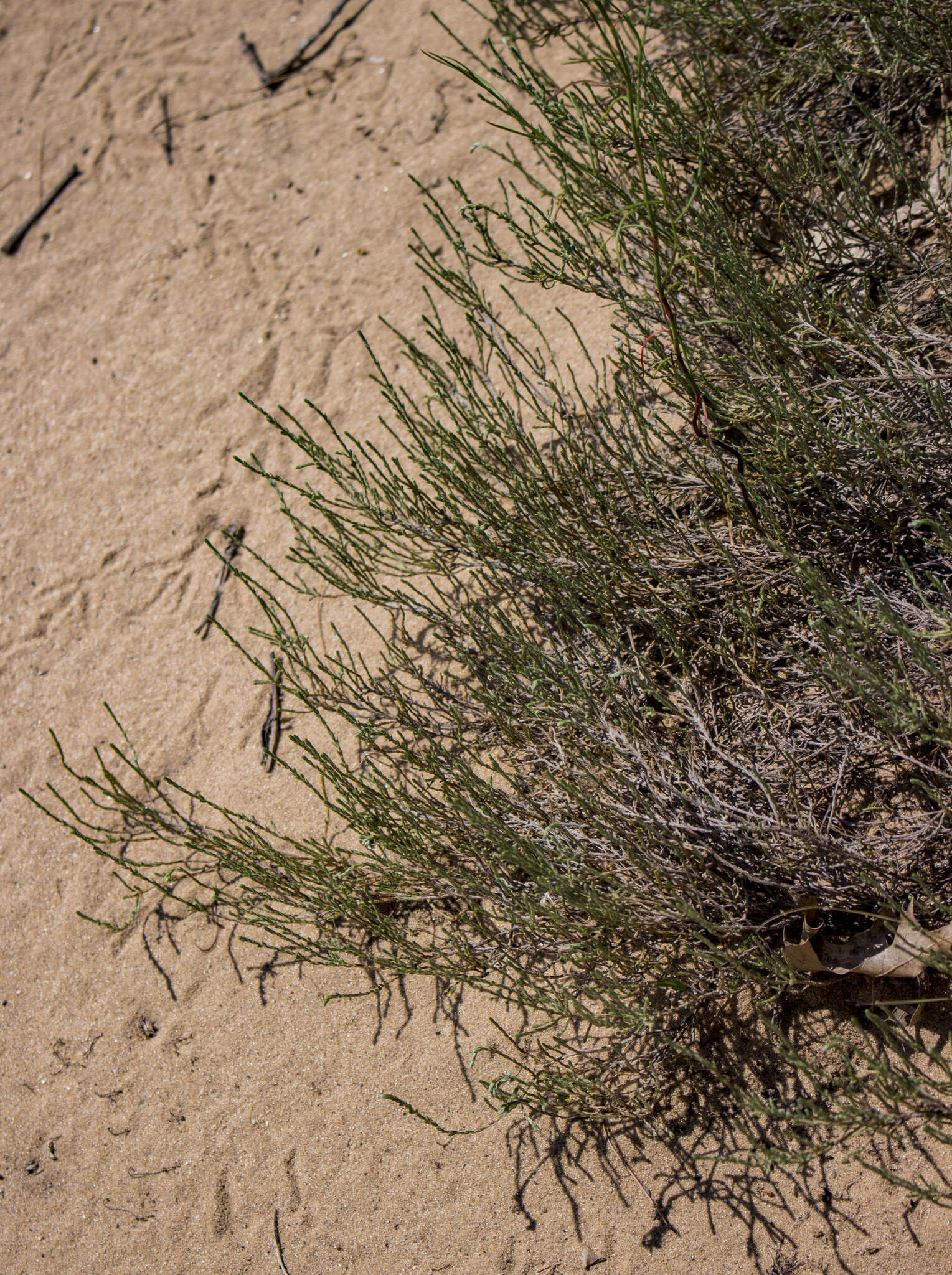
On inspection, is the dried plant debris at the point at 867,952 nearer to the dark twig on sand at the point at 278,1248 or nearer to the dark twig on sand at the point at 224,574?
the dark twig on sand at the point at 278,1248

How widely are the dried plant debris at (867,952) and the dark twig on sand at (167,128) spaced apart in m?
4.26

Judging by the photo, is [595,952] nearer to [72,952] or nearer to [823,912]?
[823,912]

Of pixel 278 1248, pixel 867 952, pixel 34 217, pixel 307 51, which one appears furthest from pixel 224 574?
pixel 307 51

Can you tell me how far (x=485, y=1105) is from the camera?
2.03 m

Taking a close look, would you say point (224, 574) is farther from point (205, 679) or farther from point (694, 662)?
point (694, 662)

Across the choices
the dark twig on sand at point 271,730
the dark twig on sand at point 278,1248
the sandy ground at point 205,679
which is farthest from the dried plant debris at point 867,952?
the dark twig on sand at point 271,730

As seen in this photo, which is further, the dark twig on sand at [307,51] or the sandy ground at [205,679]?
the dark twig on sand at [307,51]

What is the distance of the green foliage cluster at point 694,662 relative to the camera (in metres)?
1.76

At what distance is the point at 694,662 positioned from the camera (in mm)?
2150

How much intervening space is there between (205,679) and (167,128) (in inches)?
117

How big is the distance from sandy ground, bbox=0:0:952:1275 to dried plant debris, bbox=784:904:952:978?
35 centimetres

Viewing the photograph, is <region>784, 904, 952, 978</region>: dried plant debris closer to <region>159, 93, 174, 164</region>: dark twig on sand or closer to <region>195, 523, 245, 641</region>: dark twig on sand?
<region>195, 523, 245, 641</region>: dark twig on sand

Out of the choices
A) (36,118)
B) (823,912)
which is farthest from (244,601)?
(36,118)

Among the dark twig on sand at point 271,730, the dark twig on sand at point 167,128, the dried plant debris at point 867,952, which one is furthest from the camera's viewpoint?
the dark twig on sand at point 167,128
